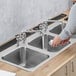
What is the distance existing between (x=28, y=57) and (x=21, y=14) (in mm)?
464

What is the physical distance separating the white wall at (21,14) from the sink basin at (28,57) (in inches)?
7.6

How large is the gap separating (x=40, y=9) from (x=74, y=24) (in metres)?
0.99

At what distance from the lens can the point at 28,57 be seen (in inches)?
90.4

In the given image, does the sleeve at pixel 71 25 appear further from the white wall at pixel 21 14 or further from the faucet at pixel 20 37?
the white wall at pixel 21 14

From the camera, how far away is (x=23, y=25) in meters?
2.63

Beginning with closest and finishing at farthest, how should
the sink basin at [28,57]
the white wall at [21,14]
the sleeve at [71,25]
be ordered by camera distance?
the sleeve at [71,25], the sink basin at [28,57], the white wall at [21,14]

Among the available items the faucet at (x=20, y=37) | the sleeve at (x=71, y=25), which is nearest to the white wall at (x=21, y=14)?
the faucet at (x=20, y=37)

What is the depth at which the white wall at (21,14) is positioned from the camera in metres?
2.40

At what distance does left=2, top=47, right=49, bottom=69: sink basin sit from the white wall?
7.6 inches

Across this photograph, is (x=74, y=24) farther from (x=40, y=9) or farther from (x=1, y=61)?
(x=40, y=9)

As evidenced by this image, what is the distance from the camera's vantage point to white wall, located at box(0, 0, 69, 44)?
240 cm

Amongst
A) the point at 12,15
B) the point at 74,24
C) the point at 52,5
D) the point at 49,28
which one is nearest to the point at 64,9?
the point at 52,5

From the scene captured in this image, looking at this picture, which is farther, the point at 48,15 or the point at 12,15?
the point at 48,15

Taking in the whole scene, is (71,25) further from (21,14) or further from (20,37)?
(21,14)
